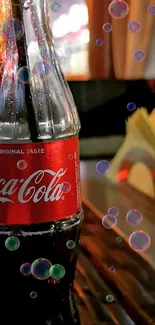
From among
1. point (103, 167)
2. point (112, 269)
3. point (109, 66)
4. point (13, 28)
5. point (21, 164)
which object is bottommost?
point (103, 167)

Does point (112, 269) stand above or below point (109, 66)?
below

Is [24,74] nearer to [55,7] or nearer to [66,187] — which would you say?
[66,187]

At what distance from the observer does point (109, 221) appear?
2.72 ft

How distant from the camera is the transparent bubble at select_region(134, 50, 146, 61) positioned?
3.37ft

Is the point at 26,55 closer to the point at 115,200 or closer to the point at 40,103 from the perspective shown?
the point at 40,103

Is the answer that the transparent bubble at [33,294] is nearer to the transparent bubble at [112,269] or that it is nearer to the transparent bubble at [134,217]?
the transparent bubble at [112,269]

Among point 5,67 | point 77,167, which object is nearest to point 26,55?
point 5,67

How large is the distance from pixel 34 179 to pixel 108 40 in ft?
1.94

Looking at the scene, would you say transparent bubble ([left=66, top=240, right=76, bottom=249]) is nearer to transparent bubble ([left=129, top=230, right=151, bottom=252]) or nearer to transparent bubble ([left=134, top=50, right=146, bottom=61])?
transparent bubble ([left=129, top=230, right=151, bottom=252])

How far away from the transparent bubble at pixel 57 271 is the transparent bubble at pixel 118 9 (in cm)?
57

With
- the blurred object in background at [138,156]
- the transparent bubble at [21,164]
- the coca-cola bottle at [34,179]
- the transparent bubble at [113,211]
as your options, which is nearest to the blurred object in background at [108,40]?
the blurred object in background at [138,156]

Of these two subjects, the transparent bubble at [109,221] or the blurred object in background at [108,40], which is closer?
the transparent bubble at [109,221]

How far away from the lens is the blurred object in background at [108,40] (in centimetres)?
98

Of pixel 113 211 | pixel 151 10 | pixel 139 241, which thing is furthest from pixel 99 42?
pixel 139 241
